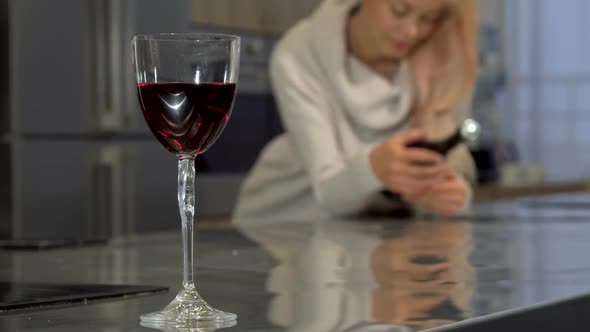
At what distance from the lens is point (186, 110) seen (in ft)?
2.10

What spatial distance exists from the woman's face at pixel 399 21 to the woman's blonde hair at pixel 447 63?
0.05m

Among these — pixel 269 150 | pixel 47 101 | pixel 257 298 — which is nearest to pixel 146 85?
pixel 257 298

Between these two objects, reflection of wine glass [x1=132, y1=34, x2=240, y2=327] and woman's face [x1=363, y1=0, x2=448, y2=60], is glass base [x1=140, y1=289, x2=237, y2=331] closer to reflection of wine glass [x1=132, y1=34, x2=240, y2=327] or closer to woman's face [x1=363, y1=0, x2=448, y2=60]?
reflection of wine glass [x1=132, y1=34, x2=240, y2=327]

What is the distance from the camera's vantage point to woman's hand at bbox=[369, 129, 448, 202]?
177 centimetres

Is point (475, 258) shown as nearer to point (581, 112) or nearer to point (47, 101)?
point (47, 101)

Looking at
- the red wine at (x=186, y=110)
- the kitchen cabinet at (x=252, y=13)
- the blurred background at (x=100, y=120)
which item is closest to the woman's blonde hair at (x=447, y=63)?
the blurred background at (x=100, y=120)

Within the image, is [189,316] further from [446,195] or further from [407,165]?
[446,195]

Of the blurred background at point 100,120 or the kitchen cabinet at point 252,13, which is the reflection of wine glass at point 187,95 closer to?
the blurred background at point 100,120

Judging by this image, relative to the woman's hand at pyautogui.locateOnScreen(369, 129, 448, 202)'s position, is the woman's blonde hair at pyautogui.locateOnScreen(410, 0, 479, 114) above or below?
above

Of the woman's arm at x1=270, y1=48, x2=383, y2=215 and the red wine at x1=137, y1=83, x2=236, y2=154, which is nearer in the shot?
the red wine at x1=137, y1=83, x2=236, y2=154

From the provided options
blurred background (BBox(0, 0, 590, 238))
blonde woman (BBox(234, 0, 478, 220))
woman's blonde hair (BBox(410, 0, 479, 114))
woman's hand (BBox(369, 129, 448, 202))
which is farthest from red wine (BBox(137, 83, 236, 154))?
blurred background (BBox(0, 0, 590, 238))

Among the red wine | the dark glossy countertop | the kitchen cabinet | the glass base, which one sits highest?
the kitchen cabinet

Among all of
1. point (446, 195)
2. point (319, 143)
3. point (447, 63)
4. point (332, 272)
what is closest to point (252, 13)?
point (447, 63)

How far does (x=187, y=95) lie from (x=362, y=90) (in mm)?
1520
